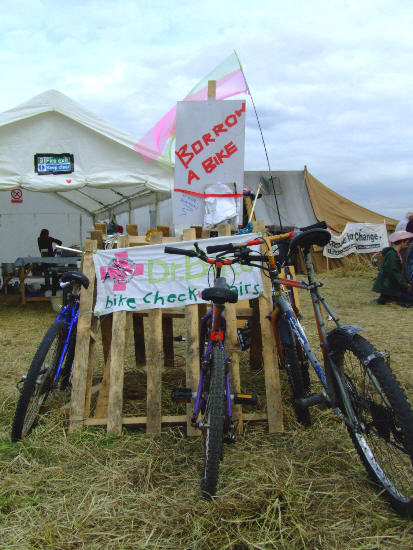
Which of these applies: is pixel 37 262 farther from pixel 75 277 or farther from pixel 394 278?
pixel 394 278

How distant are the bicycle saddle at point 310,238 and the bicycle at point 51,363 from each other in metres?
1.57

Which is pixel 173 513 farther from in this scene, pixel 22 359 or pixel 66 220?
pixel 66 220

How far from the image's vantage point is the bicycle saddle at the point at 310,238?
261cm

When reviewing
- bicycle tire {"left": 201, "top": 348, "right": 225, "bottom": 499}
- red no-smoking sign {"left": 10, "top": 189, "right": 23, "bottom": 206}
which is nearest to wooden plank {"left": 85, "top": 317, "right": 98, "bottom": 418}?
bicycle tire {"left": 201, "top": 348, "right": 225, "bottom": 499}

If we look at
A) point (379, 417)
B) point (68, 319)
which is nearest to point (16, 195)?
point (68, 319)

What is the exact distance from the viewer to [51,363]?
10.7ft

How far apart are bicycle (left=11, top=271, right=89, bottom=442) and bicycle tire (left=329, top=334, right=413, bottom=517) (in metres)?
1.88

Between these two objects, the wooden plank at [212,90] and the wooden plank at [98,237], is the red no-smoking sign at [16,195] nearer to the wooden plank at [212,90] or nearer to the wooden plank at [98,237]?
the wooden plank at [212,90]

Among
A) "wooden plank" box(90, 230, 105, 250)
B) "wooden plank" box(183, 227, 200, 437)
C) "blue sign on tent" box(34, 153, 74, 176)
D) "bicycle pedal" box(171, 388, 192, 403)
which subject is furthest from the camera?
"blue sign on tent" box(34, 153, 74, 176)

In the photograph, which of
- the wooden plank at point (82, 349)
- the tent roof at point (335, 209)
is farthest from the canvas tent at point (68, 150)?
the tent roof at point (335, 209)

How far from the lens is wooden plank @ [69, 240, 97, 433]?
322 cm

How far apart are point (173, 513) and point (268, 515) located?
17.7 inches

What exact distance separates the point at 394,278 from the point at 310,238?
7.10 m

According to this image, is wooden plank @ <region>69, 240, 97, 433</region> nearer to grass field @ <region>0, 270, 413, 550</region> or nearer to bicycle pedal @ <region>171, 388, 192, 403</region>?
grass field @ <region>0, 270, 413, 550</region>
